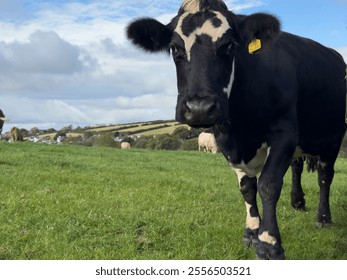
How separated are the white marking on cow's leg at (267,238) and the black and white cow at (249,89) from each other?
1 cm

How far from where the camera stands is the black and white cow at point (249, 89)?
4652mm

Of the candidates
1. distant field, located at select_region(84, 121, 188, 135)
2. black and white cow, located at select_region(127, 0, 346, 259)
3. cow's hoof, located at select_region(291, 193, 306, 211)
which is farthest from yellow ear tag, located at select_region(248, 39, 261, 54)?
distant field, located at select_region(84, 121, 188, 135)

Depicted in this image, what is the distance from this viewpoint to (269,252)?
16.3 ft

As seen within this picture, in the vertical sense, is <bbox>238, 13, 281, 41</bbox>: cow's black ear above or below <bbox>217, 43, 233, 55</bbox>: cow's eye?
above

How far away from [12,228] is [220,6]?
13.5ft

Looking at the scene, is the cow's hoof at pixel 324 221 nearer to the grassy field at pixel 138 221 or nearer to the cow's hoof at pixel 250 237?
the grassy field at pixel 138 221

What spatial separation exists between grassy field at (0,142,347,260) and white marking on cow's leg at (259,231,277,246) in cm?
56

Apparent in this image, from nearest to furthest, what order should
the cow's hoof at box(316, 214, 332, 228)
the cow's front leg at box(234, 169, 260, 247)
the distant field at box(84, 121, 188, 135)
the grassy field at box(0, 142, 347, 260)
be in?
the grassy field at box(0, 142, 347, 260)
the cow's front leg at box(234, 169, 260, 247)
the cow's hoof at box(316, 214, 332, 228)
the distant field at box(84, 121, 188, 135)

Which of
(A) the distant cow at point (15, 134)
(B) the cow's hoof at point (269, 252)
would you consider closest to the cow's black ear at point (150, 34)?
(B) the cow's hoof at point (269, 252)

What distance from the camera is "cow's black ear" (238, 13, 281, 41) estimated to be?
515cm

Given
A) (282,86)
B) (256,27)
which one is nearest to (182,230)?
(282,86)

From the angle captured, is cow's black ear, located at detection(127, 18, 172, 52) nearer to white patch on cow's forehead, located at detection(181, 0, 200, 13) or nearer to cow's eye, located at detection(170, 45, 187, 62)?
white patch on cow's forehead, located at detection(181, 0, 200, 13)

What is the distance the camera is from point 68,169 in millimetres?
13742
